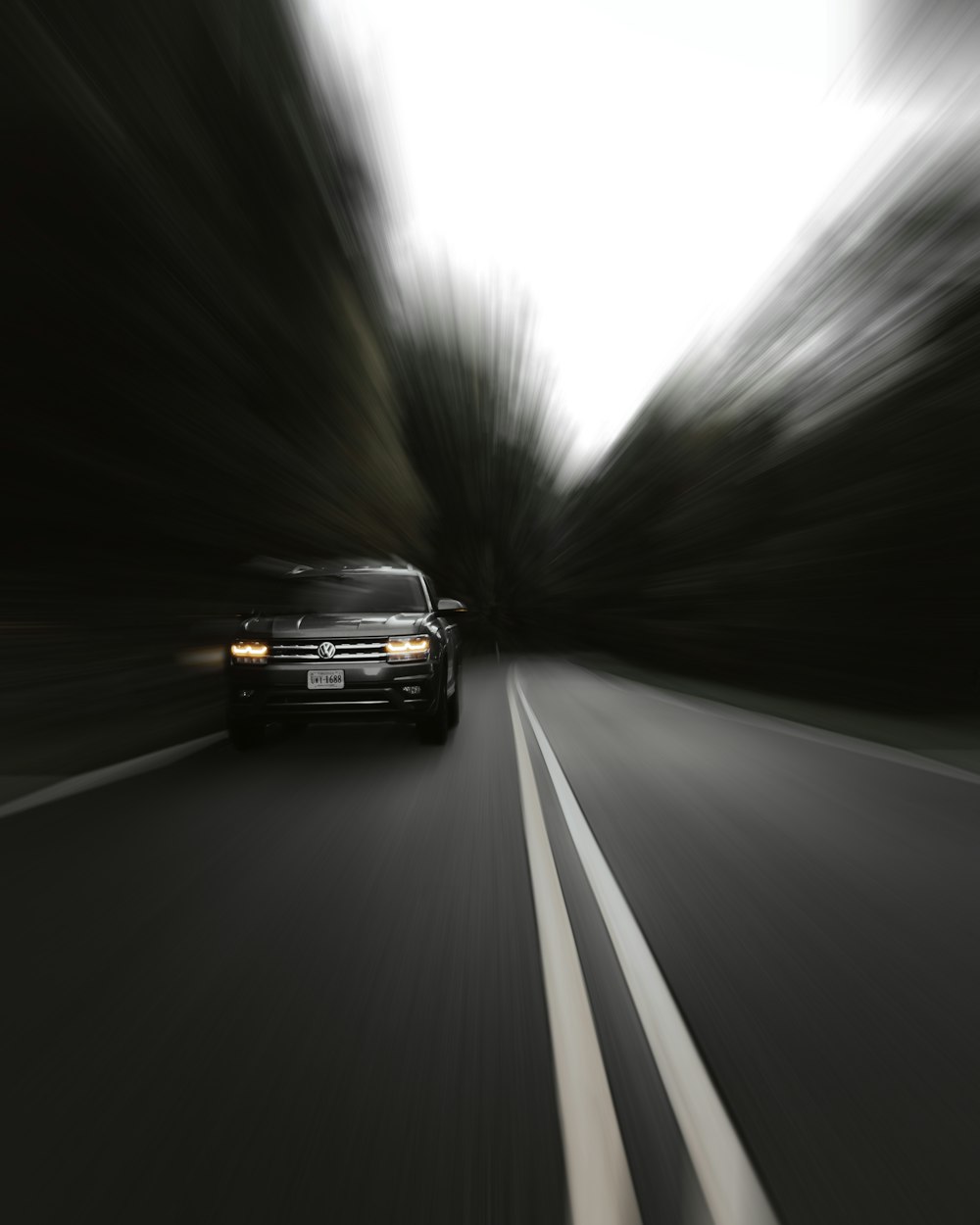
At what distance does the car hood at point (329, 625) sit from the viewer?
28.8ft

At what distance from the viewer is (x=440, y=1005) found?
3.33 meters

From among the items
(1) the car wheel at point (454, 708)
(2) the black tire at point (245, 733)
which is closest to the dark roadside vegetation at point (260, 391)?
(2) the black tire at point (245, 733)

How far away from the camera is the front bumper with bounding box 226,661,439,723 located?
8648mm

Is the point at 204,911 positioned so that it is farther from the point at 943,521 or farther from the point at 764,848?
the point at 943,521

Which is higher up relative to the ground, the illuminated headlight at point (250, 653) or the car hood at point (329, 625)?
the car hood at point (329, 625)

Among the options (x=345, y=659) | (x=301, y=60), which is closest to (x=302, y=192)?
(x=301, y=60)

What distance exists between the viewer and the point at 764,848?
583cm

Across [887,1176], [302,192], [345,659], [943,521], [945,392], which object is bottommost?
[887,1176]

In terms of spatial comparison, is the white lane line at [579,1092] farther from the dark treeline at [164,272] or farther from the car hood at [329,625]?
the dark treeline at [164,272]

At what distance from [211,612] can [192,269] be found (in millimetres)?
5690

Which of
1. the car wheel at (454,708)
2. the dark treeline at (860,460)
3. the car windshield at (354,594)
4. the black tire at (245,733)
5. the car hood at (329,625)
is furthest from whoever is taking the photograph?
the dark treeline at (860,460)

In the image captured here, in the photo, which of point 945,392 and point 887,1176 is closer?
point 887,1176

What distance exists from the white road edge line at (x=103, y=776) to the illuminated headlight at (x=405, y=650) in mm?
2184

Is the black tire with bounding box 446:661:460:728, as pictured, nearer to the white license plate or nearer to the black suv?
the black suv
